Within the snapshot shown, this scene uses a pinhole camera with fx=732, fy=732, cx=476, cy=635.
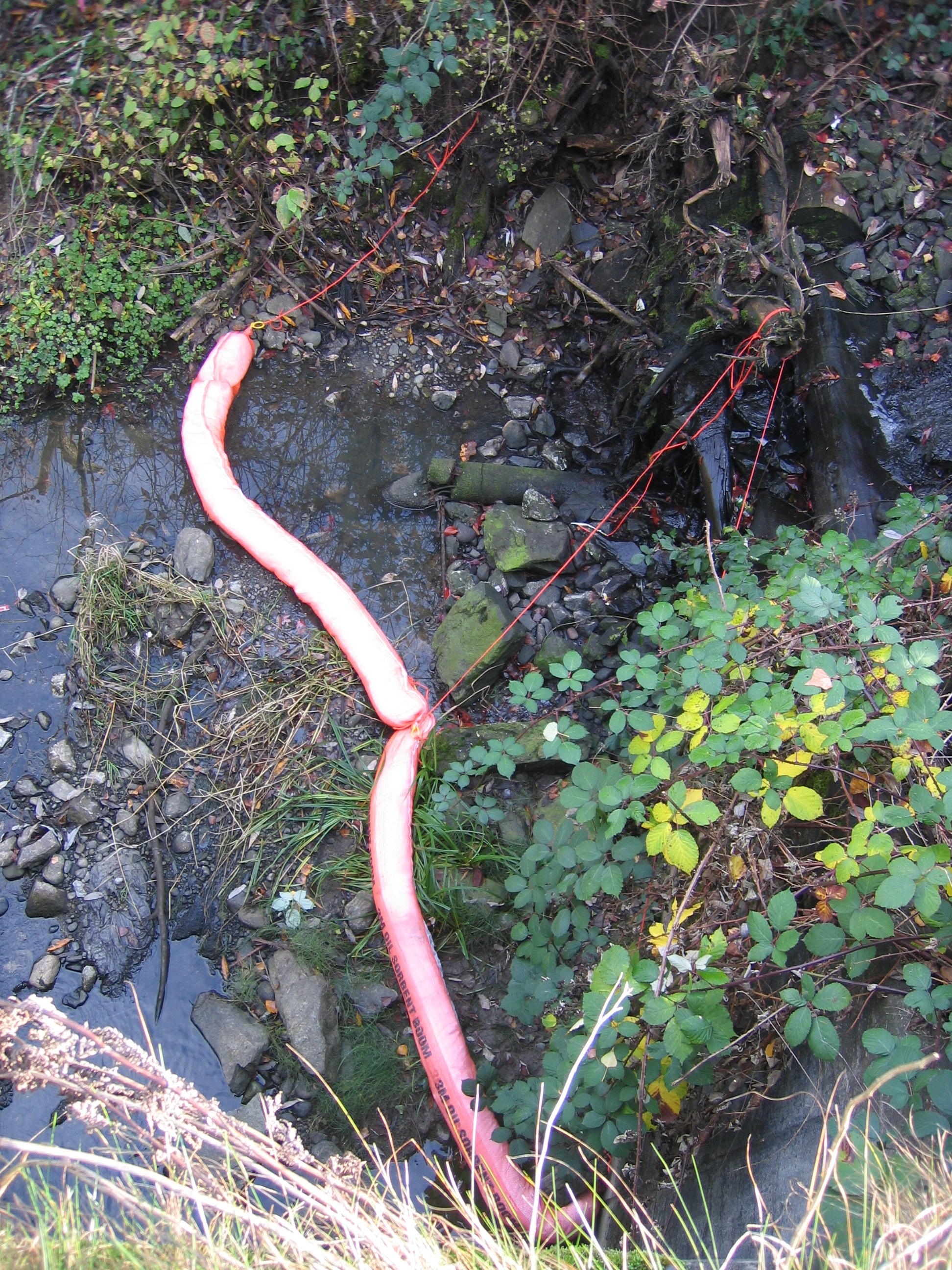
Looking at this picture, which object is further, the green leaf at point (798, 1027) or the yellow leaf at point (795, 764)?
the yellow leaf at point (795, 764)

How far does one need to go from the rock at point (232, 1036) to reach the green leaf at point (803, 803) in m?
1.97

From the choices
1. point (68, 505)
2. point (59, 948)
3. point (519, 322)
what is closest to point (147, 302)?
point (68, 505)

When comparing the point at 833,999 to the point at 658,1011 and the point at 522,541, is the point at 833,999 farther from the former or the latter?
the point at 522,541

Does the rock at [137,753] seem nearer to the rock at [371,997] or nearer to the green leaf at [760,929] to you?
the rock at [371,997]

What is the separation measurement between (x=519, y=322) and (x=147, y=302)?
1852 millimetres

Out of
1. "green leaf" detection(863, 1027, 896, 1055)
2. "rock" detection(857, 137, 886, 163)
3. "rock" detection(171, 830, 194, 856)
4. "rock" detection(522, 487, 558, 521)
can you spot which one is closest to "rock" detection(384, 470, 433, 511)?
"rock" detection(522, 487, 558, 521)

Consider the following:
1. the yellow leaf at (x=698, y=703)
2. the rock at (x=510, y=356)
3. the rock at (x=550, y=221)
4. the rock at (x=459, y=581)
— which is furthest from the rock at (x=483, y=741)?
the rock at (x=550, y=221)

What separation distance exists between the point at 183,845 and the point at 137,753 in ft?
1.35

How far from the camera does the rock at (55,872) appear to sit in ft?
8.90

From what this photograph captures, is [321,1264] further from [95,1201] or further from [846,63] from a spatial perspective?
[846,63]

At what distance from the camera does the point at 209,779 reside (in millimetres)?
2885

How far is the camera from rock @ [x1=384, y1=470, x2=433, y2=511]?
351cm

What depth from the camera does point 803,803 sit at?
1638mm

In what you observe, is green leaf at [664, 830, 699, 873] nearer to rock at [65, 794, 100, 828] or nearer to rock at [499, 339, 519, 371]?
rock at [65, 794, 100, 828]
